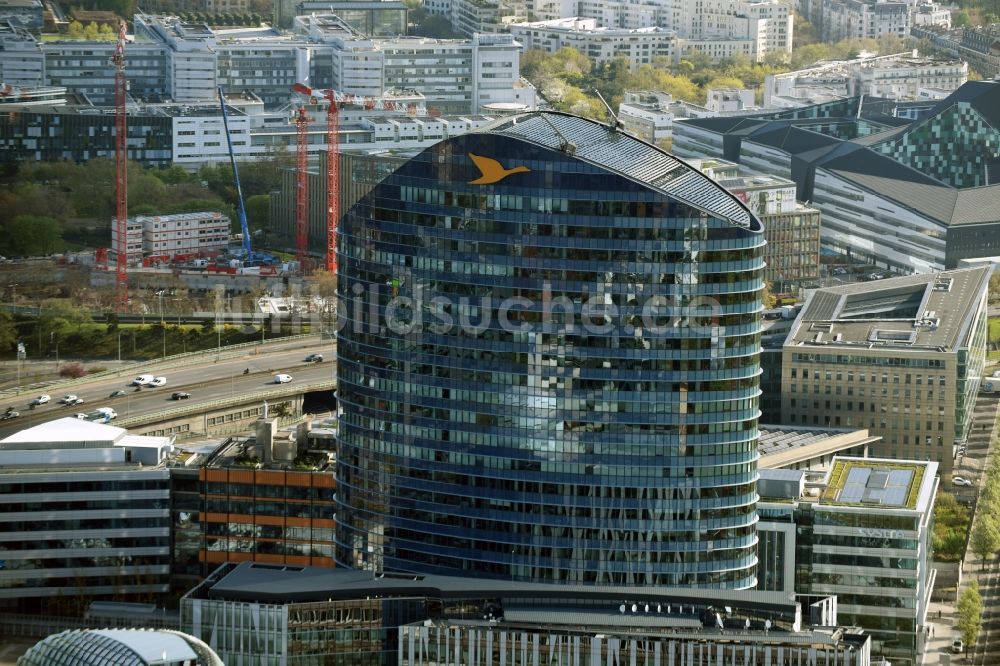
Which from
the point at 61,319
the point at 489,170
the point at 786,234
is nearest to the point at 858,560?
the point at 489,170

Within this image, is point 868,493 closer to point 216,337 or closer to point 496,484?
point 496,484

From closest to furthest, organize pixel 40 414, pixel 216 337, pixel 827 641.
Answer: pixel 827 641 → pixel 40 414 → pixel 216 337

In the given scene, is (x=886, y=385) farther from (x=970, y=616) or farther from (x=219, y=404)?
(x=219, y=404)

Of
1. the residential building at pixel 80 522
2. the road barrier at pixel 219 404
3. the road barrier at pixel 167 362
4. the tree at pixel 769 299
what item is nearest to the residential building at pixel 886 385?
the road barrier at pixel 219 404

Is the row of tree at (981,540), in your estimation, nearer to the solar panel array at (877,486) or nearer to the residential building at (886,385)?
the residential building at (886,385)

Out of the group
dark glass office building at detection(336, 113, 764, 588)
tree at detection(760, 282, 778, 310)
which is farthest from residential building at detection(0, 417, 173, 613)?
tree at detection(760, 282, 778, 310)

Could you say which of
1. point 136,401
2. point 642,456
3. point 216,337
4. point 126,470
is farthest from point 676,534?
point 216,337
